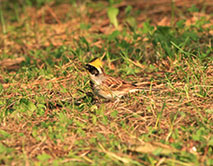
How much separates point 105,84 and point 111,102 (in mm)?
469

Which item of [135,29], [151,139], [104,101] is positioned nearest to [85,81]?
[104,101]

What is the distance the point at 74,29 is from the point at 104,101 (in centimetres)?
375

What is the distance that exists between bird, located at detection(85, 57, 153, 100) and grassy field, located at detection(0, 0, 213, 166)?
0.43ft

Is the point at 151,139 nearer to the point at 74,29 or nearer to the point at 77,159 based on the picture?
the point at 77,159

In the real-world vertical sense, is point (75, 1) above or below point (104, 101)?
above

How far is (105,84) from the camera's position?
20.2 feet

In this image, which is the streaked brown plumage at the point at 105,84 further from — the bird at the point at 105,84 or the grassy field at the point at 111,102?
the grassy field at the point at 111,102

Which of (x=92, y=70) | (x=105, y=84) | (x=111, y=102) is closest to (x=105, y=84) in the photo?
(x=105, y=84)

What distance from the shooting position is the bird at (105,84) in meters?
5.98

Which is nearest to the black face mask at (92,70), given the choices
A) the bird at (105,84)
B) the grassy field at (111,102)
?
the bird at (105,84)

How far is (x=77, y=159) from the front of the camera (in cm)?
443

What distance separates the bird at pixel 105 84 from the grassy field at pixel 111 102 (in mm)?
131

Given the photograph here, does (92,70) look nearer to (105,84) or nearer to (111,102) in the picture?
(105,84)

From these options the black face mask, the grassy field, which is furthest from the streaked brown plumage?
the grassy field
